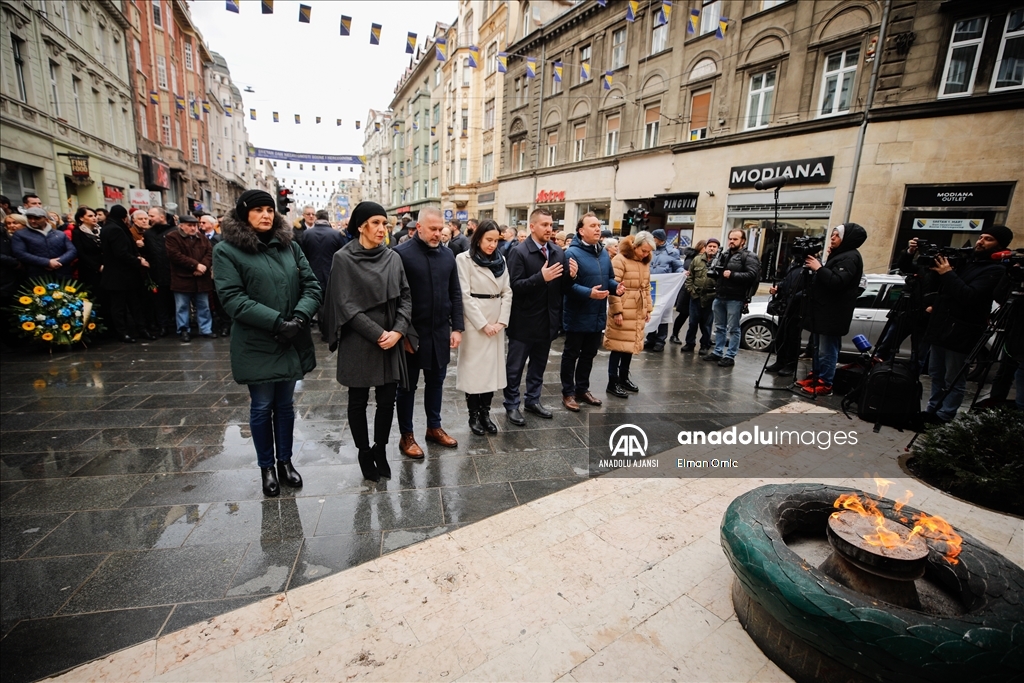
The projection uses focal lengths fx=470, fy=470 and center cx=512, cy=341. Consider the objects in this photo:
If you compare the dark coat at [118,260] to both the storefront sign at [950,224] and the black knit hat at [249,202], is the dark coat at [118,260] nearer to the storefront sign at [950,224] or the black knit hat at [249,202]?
the black knit hat at [249,202]

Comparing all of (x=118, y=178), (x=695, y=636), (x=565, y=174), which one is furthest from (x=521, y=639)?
(x=118, y=178)

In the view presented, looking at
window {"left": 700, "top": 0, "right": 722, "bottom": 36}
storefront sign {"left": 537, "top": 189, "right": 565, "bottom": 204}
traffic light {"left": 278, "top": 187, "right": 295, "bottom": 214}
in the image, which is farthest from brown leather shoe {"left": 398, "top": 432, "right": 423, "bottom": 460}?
storefront sign {"left": 537, "top": 189, "right": 565, "bottom": 204}

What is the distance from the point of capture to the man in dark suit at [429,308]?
3.77m

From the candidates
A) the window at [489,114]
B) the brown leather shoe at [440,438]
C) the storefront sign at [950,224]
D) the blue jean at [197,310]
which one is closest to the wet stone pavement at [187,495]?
the brown leather shoe at [440,438]

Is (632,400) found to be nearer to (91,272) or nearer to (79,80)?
(91,272)

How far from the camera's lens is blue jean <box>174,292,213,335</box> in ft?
26.4

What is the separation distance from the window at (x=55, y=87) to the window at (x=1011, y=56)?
93.0 ft

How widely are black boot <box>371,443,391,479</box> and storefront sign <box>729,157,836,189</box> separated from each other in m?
13.1

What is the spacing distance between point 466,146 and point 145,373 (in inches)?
1259

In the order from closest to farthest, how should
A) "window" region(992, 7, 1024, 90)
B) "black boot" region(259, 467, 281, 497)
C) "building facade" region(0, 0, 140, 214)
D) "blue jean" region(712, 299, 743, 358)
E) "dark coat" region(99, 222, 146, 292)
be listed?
"black boot" region(259, 467, 281, 497)
"dark coat" region(99, 222, 146, 292)
"blue jean" region(712, 299, 743, 358)
"window" region(992, 7, 1024, 90)
"building facade" region(0, 0, 140, 214)

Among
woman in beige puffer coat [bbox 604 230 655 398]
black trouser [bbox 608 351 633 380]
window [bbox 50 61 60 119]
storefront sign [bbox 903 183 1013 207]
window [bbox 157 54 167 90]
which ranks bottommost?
black trouser [bbox 608 351 633 380]

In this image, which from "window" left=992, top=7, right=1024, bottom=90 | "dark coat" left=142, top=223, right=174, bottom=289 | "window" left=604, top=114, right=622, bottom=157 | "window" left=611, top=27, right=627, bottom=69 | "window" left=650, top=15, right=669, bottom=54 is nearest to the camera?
"dark coat" left=142, top=223, right=174, bottom=289

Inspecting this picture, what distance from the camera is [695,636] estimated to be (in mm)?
2201

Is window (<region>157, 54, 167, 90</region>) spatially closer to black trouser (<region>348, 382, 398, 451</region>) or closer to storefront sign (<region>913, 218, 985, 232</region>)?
black trouser (<region>348, 382, 398, 451</region>)
